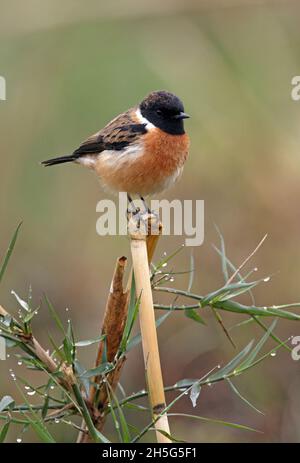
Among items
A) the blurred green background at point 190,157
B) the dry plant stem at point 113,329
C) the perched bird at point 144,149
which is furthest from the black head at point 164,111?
the dry plant stem at point 113,329

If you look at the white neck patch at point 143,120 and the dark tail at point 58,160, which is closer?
the white neck patch at point 143,120

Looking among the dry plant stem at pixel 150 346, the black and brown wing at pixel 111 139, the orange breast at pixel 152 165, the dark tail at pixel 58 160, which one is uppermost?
the black and brown wing at pixel 111 139

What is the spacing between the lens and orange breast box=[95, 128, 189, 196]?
335 cm

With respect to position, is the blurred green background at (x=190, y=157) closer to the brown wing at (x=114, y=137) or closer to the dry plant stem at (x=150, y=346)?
the brown wing at (x=114, y=137)

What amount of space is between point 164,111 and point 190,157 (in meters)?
0.87

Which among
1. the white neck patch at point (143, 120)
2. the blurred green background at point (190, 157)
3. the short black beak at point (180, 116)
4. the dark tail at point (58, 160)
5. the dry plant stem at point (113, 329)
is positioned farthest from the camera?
the blurred green background at point (190, 157)

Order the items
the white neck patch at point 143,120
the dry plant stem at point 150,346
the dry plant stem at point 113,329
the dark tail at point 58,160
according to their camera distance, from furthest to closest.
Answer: the dark tail at point 58,160 → the white neck patch at point 143,120 → the dry plant stem at point 113,329 → the dry plant stem at point 150,346

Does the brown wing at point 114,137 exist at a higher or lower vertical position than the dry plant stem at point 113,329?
higher

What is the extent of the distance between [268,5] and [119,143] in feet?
3.75

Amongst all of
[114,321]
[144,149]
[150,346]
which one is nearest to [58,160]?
[144,149]

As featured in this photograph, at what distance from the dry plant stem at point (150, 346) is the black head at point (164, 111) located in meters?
1.92

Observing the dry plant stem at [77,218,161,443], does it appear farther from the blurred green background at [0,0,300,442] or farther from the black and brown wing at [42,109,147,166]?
the blurred green background at [0,0,300,442]

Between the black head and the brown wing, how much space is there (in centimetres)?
11

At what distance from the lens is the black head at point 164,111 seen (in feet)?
10.8
